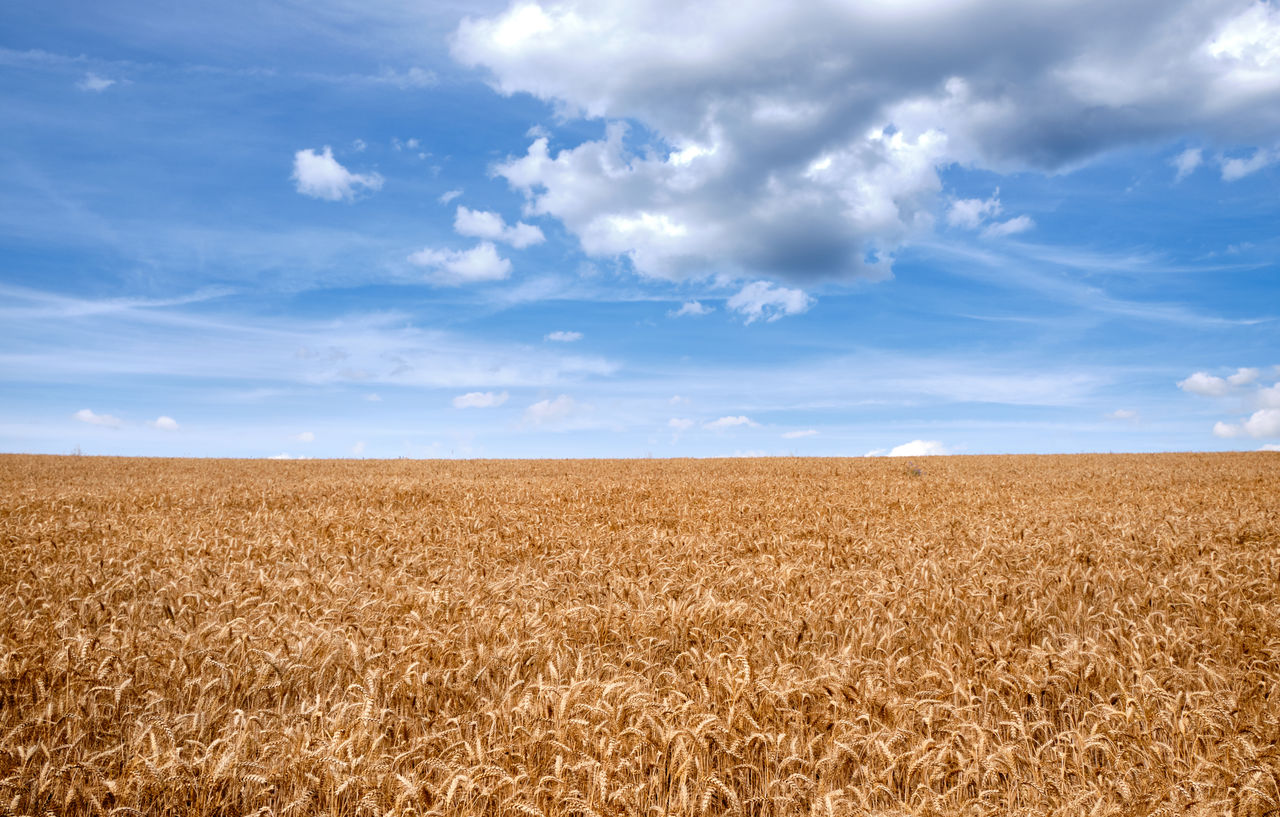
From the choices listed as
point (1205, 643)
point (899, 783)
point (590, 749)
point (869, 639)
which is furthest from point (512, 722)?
point (1205, 643)

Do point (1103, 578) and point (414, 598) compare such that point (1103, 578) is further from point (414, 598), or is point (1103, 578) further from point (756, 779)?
point (414, 598)

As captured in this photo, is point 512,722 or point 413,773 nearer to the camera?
point 413,773

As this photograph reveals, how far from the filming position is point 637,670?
5156 millimetres

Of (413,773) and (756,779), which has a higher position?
(413,773)

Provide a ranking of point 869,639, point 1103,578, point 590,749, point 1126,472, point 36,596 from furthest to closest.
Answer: point 1126,472 < point 1103,578 < point 36,596 < point 869,639 < point 590,749

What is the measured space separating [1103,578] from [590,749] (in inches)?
270

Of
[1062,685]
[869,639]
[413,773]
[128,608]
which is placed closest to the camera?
[413,773]

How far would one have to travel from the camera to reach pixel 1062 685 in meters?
4.63

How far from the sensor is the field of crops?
3.26 meters

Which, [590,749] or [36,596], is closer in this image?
[590,749]

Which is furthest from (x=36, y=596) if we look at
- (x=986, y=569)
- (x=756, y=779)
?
(x=986, y=569)

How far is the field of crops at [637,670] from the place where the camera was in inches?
128

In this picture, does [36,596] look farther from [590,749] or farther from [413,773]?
[590,749]

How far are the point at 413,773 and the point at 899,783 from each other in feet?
8.00
